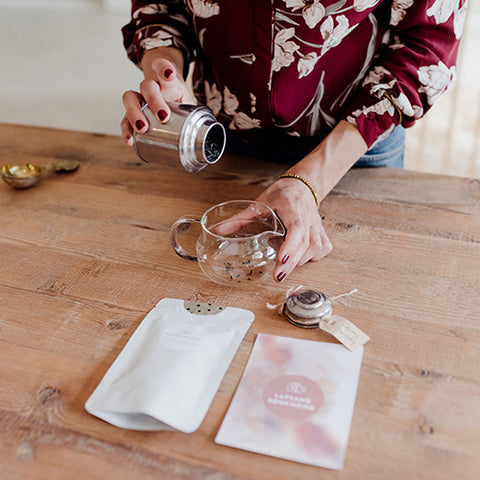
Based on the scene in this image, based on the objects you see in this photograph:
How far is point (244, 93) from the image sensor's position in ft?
4.11

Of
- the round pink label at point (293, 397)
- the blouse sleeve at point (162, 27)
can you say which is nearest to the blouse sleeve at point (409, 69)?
the blouse sleeve at point (162, 27)

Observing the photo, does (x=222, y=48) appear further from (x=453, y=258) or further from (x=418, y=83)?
(x=453, y=258)

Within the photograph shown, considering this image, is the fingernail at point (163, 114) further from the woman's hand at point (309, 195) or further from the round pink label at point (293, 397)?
the round pink label at point (293, 397)

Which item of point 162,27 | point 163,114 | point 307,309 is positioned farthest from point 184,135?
point 162,27

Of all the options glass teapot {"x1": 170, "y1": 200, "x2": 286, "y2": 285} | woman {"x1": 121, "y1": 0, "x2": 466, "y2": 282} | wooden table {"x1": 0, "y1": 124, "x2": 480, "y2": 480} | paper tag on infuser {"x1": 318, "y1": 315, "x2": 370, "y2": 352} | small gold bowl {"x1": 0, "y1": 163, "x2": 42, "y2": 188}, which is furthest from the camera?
small gold bowl {"x1": 0, "y1": 163, "x2": 42, "y2": 188}

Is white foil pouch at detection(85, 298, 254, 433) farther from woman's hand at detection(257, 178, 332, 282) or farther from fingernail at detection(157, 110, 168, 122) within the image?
fingernail at detection(157, 110, 168, 122)

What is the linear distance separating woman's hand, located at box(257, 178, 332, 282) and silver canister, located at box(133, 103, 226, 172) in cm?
15

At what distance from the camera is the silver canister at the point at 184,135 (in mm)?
983

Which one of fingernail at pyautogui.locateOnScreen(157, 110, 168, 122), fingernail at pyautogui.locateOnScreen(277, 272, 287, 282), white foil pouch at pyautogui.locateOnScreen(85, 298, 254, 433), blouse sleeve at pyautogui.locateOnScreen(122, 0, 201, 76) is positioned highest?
blouse sleeve at pyautogui.locateOnScreen(122, 0, 201, 76)

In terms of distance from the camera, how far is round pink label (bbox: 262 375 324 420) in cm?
73

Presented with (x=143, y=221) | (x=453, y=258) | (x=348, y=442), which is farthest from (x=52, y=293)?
(x=453, y=258)

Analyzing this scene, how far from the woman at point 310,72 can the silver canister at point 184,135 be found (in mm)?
22

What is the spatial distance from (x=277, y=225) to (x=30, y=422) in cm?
48

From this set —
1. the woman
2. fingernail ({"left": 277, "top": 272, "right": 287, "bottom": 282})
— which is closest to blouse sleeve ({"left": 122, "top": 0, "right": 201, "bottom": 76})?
the woman
